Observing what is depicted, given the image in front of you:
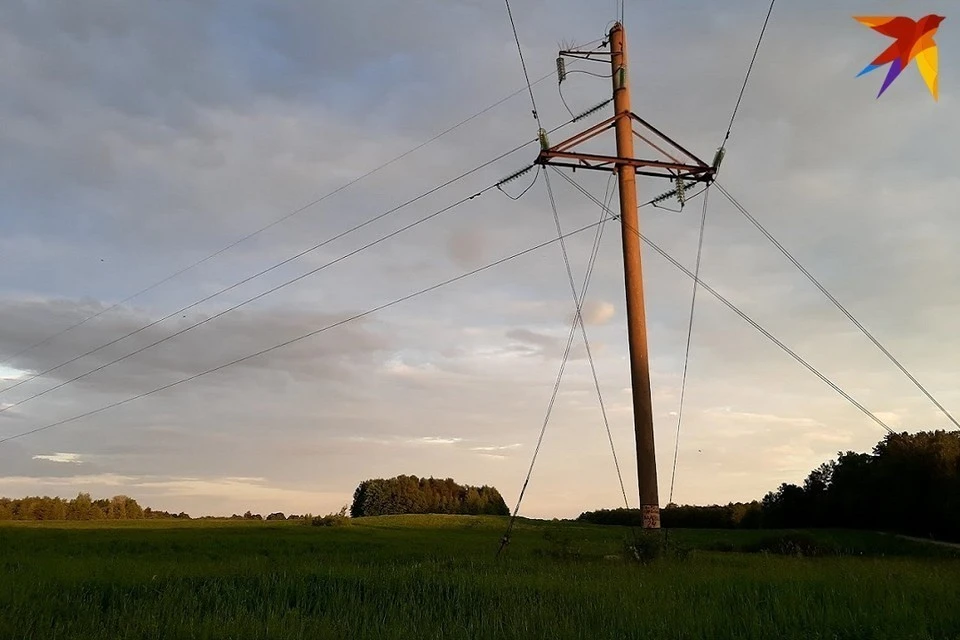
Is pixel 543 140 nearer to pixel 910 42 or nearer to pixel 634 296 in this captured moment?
pixel 634 296

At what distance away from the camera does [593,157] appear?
56.7 feet

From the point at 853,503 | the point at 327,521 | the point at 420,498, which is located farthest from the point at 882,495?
the point at 420,498

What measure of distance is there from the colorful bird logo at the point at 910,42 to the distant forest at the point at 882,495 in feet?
194

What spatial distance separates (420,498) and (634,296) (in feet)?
419

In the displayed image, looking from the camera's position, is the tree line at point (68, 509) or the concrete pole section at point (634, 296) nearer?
the concrete pole section at point (634, 296)

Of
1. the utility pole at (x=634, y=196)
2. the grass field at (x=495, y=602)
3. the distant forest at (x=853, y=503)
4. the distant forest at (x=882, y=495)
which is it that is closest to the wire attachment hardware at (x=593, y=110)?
the utility pole at (x=634, y=196)

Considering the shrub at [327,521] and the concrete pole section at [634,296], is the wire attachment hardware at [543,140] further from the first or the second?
the shrub at [327,521]

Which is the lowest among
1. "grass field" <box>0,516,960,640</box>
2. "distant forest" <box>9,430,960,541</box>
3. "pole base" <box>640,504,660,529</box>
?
"grass field" <box>0,516,960,640</box>

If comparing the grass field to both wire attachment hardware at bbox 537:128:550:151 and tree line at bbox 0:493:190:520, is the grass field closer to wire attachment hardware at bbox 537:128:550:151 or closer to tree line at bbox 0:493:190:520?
wire attachment hardware at bbox 537:128:550:151

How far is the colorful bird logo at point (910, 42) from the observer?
7887mm

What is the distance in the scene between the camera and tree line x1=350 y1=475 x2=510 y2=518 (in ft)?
447

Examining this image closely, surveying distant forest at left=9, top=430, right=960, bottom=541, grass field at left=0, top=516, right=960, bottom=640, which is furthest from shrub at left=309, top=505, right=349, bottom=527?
grass field at left=0, top=516, right=960, bottom=640

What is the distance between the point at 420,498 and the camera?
138000 mm

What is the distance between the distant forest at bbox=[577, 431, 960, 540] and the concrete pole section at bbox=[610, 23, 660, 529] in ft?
165
